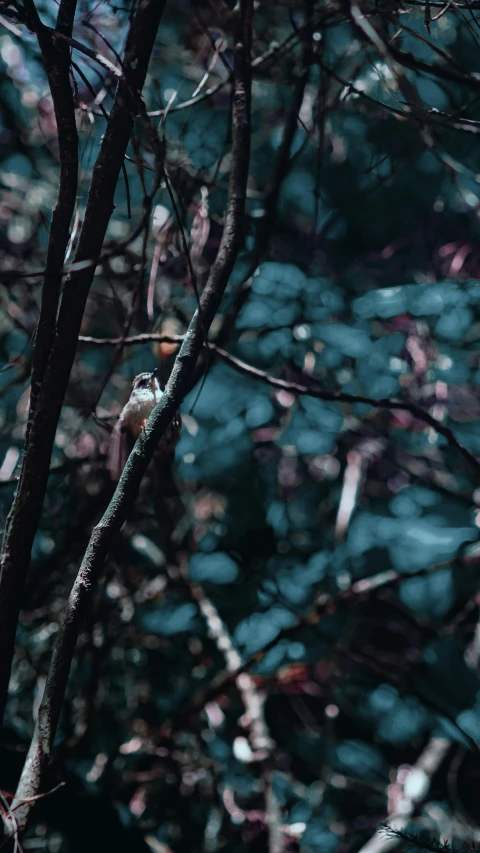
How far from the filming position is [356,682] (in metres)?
1.05

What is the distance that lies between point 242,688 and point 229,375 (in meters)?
0.59

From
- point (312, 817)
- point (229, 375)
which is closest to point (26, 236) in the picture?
point (229, 375)

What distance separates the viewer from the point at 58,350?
510mm

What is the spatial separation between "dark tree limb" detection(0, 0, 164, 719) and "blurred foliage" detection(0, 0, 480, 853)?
313 millimetres

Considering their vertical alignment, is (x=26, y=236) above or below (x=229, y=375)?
above

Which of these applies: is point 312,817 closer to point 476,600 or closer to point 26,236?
point 476,600

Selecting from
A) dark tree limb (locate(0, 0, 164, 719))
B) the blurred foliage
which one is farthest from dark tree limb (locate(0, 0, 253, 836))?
the blurred foliage

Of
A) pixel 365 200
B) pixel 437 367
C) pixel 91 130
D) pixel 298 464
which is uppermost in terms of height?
pixel 91 130

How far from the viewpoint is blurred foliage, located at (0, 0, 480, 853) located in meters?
0.94

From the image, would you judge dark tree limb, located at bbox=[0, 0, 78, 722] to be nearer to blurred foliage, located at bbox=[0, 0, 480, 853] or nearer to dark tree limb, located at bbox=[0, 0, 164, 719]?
dark tree limb, located at bbox=[0, 0, 164, 719]

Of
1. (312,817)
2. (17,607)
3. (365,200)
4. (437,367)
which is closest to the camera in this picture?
(17,607)

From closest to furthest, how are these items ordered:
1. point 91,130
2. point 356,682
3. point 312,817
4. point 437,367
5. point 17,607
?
point 17,607, point 91,130, point 312,817, point 356,682, point 437,367

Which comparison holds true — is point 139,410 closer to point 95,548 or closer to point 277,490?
point 95,548

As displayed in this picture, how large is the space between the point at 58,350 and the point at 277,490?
0.74 metres
